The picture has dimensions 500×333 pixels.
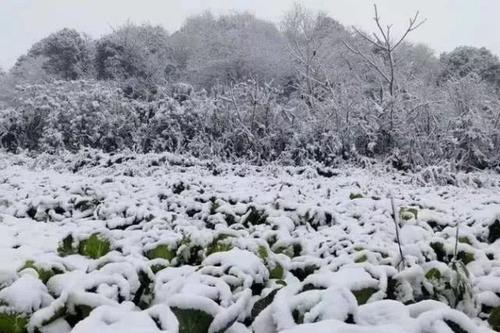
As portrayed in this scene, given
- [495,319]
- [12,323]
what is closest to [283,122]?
[495,319]

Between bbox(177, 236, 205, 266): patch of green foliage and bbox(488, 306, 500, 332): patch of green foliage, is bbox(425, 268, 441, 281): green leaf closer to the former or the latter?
bbox(488, 306, 500, 332): patch of green foliage

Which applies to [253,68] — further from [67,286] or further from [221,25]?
[67,286]

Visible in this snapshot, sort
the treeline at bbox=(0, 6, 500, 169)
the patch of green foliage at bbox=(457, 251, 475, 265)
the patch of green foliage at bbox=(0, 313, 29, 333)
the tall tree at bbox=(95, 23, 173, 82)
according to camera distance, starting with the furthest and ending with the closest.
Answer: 1. the tall tree at bbox=(95, 23, 173, 82)
2. the treeline at bbox=(0, 6, 500, 169)
3. the patch of green foliage at bbox=(457, 251, 475, 265)
4. the patch of green foliage at bbox=(0, 313, 29, 333)

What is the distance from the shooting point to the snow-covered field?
4.89 ft

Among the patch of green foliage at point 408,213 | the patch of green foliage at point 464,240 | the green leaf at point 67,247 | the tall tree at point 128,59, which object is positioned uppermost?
the tall tree at point 128,59

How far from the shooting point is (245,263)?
1931 mm

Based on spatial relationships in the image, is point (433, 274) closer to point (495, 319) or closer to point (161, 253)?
point (495, 319)

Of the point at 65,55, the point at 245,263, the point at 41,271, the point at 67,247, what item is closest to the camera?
the point at 41,271

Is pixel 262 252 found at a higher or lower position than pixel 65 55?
lower

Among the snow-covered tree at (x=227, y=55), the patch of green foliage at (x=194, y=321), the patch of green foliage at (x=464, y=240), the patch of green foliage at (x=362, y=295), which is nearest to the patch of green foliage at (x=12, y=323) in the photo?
the patch of green foliage at (x=194, y=321)

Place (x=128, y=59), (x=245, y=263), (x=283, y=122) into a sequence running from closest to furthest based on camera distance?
(x=245, y=263) → (x=283, y=122) → (x=128, y=59)

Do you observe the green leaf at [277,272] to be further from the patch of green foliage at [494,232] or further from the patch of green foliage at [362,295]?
the patch of green foliage at [494,232]

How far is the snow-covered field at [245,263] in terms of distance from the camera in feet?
4.89

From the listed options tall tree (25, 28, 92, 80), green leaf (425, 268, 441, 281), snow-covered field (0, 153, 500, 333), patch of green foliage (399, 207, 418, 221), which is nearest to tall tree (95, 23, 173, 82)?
tall tree (25, 28, 92, 80)
